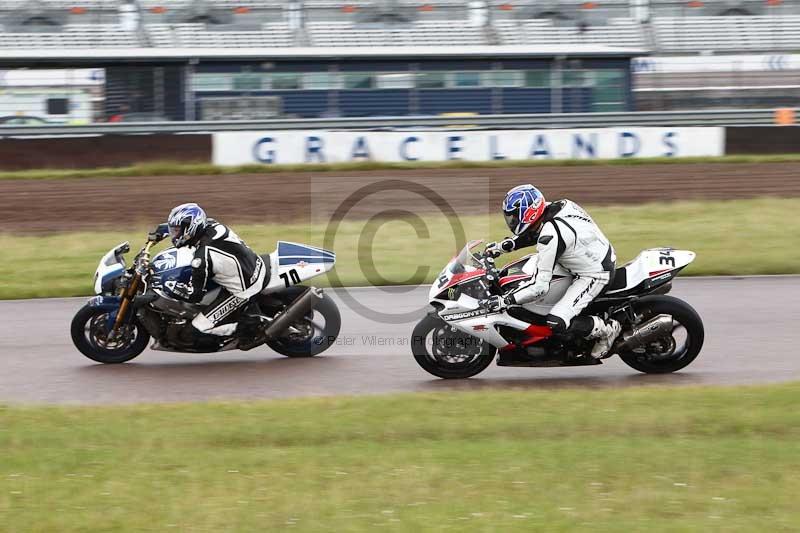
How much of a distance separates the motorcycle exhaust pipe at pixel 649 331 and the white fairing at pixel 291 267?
2891mm

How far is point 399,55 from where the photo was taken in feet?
103

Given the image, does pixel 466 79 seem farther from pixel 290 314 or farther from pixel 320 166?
pixel 290 314

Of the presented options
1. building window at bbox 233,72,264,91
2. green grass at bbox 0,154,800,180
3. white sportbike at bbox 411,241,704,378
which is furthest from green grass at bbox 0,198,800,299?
building window at bbox 233,72,264,91

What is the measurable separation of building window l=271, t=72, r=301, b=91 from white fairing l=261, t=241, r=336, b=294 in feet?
69.2

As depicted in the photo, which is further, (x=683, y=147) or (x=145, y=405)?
(x=683, y=147)

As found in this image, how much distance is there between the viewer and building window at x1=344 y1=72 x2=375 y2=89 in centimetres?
3038

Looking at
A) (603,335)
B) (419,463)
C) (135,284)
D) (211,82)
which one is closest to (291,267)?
(135,284)

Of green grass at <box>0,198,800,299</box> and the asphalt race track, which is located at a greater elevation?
green grass at <box>0,198,800,299</box>

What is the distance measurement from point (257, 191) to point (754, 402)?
14.6m

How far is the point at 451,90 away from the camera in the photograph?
3045cm

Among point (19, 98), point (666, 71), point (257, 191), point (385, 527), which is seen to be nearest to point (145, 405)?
point (385, 527)

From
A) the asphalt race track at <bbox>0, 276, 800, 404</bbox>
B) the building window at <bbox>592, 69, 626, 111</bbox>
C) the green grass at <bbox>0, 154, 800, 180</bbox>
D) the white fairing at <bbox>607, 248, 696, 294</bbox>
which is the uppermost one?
the building window at <bbox>592, 69, 626, 111</bbox>

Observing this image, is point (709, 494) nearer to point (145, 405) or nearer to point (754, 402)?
point (754, 402)

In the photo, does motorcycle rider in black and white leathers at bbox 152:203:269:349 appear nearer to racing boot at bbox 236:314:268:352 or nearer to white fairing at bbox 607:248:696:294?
racing boot at bbox 236:314:268:352
